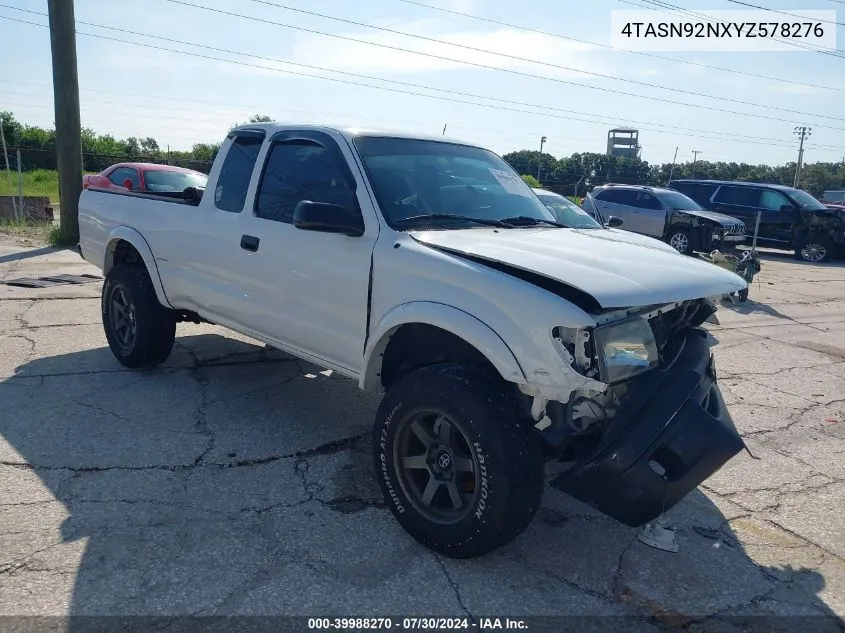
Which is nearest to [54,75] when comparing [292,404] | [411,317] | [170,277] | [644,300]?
[170,277]

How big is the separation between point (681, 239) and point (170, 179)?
11583 millimetres

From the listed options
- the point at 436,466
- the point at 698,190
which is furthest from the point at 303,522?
the point at 698,190

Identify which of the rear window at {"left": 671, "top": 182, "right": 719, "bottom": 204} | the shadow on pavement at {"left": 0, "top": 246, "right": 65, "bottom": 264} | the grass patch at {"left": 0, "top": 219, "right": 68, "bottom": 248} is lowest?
the shadow on pavement at {"left": 0, "top": 246, "right": 65, "bottom": 264}

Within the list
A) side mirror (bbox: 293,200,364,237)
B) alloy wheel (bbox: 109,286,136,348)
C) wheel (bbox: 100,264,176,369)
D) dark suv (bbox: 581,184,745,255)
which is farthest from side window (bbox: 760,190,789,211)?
→ side mirror (bbox: 293,200,364,237)

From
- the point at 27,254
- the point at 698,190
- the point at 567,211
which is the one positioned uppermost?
the point at 698,190

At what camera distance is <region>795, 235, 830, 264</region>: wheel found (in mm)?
18250

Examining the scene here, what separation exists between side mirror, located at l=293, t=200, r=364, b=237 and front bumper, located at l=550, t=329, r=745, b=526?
1.64 meters

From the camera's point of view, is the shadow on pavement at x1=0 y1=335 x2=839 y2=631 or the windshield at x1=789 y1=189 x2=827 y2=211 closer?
the shadow on pavement at x1=0 y1=335 x2=839 y2=631

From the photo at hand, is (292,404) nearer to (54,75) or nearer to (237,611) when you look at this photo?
(237,611)

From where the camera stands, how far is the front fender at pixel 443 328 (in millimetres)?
2938

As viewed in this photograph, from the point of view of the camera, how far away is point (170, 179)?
1402 centimetres

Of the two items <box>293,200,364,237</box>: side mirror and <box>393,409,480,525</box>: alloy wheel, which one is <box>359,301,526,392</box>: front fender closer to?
<box>393,409,480,525</box>: alloy wheel

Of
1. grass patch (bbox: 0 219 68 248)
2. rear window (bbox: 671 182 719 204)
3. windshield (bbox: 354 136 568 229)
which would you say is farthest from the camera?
rear window (bbox: 671 182 719 204)

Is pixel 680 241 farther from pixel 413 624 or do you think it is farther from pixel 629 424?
pixel 413 624
